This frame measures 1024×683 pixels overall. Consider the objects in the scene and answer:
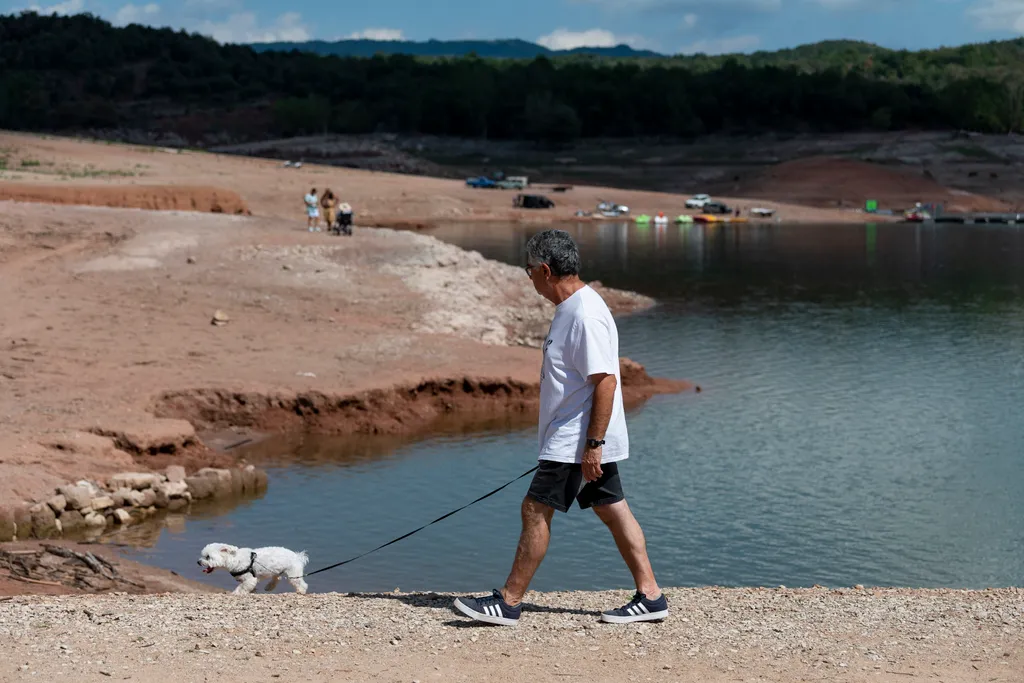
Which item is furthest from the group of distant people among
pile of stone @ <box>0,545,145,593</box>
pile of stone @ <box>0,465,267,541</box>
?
pile of stone @ <box>0,545,145,593</box>

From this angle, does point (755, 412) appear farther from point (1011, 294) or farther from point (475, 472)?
point (1011, 294)

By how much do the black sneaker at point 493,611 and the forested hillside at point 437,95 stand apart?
11745 centimetres

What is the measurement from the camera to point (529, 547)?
8266mm

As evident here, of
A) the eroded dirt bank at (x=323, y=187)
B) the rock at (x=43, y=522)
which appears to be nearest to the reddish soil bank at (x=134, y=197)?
the eroded dirt bank at (x=323, y=187)

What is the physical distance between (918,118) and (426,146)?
45033mm

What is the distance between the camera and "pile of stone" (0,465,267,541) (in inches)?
610

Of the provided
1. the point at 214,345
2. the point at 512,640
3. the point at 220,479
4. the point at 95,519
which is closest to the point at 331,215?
the point at 214,345

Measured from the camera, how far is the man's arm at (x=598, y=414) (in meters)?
8.01

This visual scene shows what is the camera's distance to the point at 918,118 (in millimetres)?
124688

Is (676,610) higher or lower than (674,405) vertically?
higher

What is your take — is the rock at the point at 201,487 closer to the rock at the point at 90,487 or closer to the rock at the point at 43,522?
the rock at the point at 90,487

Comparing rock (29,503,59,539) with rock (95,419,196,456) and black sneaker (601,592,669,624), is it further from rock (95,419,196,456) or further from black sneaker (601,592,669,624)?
black sneaker (601,592,669,624)

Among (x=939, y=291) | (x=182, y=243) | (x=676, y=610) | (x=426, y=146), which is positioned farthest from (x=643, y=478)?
(x=426, y=146)

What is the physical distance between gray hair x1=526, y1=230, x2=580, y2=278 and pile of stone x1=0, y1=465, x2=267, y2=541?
29.9 ft
